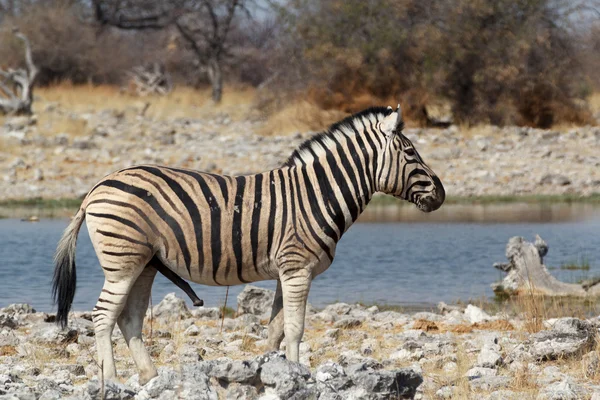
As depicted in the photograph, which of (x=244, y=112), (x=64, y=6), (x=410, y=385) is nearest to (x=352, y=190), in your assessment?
(x=410, y=385)

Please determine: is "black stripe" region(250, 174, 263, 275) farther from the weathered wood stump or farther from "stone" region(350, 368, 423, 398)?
the weathered wood stump

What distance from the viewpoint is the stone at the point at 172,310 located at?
9922 millimetres

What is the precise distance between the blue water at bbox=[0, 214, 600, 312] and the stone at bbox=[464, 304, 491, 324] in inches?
68.0

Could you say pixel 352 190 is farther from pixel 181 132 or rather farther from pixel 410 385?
pixel 181 132

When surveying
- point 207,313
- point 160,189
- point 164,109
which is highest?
point 164,109

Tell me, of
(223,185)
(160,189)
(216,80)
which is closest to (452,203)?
(223,185)

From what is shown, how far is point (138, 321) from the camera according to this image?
22.1ft

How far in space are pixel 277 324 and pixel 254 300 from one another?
342 centimetres

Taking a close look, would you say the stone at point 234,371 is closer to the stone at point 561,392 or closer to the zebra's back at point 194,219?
the zebra's back at point 194,219

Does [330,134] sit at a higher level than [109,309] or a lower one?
higher

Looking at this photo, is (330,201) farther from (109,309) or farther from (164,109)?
(164,109)

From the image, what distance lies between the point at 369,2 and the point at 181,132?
5.68 meters

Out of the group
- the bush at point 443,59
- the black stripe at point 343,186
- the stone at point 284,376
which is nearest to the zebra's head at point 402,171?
the black stripe at point 343,186

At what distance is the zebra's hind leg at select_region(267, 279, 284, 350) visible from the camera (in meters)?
6.89
